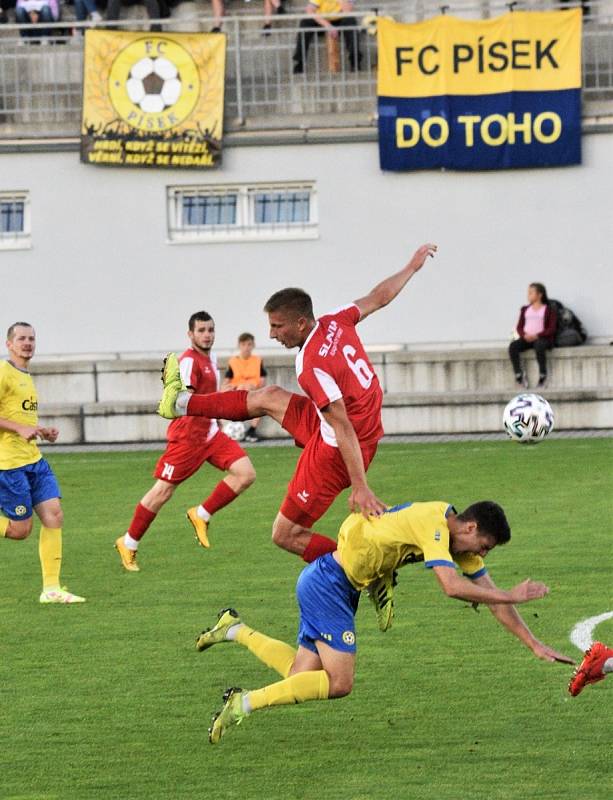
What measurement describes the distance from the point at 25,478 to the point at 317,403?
3.24m

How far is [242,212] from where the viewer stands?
22.0 meters

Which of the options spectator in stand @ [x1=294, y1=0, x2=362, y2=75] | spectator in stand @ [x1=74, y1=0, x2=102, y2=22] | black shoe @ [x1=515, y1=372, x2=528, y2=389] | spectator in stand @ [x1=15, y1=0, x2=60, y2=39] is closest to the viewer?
black shoe @ [x1=515, y1=372, x2=528, y2=389]

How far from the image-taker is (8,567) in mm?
11984

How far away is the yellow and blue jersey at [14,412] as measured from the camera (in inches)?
404

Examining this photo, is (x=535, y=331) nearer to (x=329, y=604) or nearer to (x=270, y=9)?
(x=270, y=9)

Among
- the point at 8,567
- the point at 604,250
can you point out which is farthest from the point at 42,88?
the point at 8,567

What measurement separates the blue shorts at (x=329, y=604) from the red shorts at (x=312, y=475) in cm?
192

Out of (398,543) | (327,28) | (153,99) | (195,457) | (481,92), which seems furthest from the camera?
(153,99)

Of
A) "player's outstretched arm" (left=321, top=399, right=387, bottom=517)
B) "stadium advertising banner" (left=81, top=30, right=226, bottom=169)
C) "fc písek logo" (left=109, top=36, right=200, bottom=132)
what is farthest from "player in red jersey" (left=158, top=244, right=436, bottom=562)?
"fc písek logo" (left=109, top=36, right=200, bottom=132)

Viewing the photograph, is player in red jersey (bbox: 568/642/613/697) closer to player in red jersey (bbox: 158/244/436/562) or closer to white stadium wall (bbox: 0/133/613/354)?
player in red jersey (bbox: 158/244/436/562)

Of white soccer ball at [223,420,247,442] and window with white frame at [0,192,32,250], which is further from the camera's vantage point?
window with white frame at [0,192,32,250]

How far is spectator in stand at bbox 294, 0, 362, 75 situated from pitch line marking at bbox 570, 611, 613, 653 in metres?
13.9

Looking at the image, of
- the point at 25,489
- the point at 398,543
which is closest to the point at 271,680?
the point at 398,543

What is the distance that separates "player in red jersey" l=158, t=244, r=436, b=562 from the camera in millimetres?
7879
